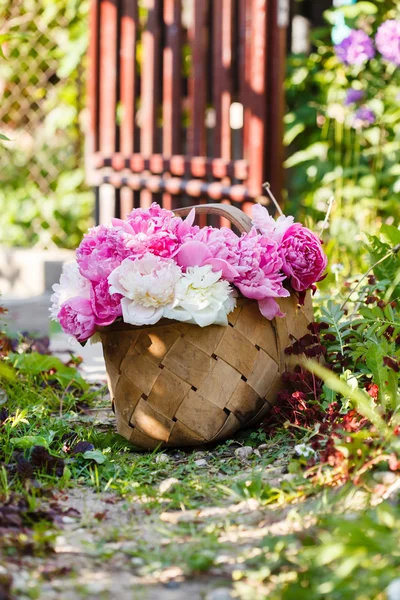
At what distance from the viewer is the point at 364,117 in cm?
390

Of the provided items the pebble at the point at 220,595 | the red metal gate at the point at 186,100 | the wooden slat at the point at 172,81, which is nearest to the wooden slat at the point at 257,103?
the red metal gate at the point at 186,100

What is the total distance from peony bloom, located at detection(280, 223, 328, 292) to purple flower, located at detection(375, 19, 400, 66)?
6.49ft

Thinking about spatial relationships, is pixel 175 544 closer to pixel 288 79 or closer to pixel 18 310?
pixel 18 310

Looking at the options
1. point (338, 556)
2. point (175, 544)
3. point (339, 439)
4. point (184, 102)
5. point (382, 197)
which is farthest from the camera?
point (184, 102)

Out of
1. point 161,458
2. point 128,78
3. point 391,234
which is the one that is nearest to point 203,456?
point 161,458

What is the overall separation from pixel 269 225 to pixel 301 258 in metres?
0.14

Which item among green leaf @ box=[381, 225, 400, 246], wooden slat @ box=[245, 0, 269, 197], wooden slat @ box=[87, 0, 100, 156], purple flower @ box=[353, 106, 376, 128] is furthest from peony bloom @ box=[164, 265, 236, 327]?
wooden slat @ box=[87, 0, 100, 156]

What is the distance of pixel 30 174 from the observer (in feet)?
20.7

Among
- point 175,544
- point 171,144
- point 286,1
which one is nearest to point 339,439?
point 175,544

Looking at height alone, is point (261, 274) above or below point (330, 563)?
above

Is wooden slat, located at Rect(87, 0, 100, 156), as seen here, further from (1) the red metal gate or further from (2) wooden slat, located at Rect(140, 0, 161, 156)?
(2) wooden slat, located at Rect(140, 0, 161, 156)

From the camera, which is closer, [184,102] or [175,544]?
[175,544]

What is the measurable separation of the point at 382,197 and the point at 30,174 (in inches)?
126

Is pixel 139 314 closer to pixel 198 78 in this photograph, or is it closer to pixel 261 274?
pixel 261 274
